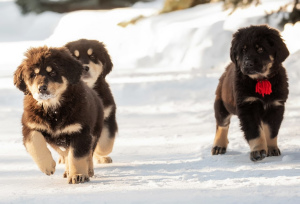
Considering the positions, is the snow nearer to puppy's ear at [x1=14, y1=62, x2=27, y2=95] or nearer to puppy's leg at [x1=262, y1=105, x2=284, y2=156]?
puppy's leg at [x1=262, y1=105, x2=284, y2=156]

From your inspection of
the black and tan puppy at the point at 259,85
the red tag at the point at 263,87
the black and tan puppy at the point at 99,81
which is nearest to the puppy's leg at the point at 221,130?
the black and tan puppy at the point at 259,85

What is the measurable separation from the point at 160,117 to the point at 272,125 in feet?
13.4

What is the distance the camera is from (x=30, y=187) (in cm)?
529

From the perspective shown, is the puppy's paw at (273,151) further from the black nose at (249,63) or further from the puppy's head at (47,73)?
the puppy's head at (47,73)

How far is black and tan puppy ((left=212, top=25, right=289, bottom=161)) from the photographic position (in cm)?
619

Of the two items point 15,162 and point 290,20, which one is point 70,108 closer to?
point 15,162

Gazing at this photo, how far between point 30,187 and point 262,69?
253 centimetres

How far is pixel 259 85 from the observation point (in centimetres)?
630

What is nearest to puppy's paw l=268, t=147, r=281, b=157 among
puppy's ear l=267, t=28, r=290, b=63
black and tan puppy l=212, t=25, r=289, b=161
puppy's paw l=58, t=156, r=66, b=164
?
black and tan puppy l=212, t=25, r=289, b=161

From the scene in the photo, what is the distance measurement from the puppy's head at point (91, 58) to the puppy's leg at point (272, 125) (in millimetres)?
1845

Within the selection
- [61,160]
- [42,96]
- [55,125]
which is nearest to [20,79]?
[42,96]

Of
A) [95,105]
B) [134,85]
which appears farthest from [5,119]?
[95,105]

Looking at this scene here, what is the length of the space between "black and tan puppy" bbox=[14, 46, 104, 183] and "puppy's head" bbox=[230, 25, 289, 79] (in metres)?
1.76

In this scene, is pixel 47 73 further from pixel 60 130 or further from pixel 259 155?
pixel 259 155
